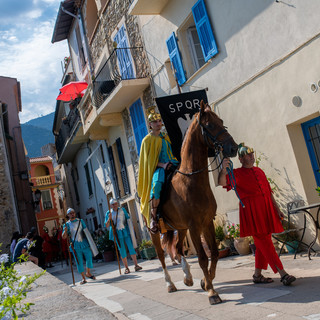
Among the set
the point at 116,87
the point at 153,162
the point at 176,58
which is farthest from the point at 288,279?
the point at 116,87

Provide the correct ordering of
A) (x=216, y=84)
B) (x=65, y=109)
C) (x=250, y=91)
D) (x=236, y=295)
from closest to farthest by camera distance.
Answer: (x=236, y=295) → (x=250, y=91) → (x=216, y=84) → (x=65, y=109)

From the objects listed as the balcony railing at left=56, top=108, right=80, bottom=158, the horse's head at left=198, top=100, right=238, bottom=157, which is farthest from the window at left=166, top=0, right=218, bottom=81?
the balcony railing at left=56, top=108, right=80, bottom=158

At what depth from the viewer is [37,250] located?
1425cm

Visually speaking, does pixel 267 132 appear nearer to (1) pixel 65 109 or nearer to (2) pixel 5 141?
(2) pixel 5 141

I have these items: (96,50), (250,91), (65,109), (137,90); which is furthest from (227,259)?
(65,109)

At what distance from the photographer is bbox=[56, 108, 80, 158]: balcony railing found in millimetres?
21611

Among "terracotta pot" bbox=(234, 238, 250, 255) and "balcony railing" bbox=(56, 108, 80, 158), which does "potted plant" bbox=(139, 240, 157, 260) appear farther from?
"balcony railing" bbox=(56, 108, 80, 158)

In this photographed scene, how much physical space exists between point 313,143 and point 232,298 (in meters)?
4.12

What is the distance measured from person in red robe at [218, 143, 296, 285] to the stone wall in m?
18.8

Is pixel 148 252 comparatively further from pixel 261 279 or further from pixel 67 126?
pixel 67 126

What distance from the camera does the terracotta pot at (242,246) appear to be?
9109 mm

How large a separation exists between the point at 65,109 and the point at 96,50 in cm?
1086

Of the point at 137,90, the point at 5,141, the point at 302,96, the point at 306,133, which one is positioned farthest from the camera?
the point at 5,141

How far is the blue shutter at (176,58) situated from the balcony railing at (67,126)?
985cm
